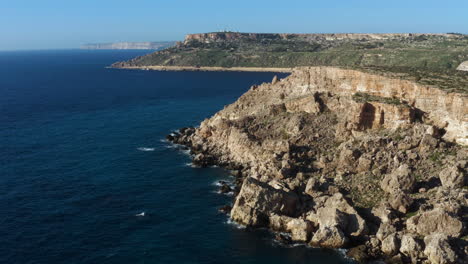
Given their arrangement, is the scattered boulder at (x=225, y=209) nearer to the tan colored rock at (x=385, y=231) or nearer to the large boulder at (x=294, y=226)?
the large boulder at (x=294, y=226)

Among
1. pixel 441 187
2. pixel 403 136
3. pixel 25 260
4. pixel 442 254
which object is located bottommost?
pixel 25 260

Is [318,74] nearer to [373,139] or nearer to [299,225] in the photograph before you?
[373,139]

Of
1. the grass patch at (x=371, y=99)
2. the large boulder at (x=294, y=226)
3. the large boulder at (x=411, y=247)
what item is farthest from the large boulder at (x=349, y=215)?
the grass patch at (x=371, y=99)

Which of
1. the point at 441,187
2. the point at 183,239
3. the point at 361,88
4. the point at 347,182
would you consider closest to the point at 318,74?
the point at 361,88

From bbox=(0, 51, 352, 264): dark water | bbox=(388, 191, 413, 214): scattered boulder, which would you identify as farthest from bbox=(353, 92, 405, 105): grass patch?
bbox=(0, 51, 352, 264): dark water

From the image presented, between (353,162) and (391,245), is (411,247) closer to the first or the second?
(391,245)

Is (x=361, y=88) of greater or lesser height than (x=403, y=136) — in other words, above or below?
above
